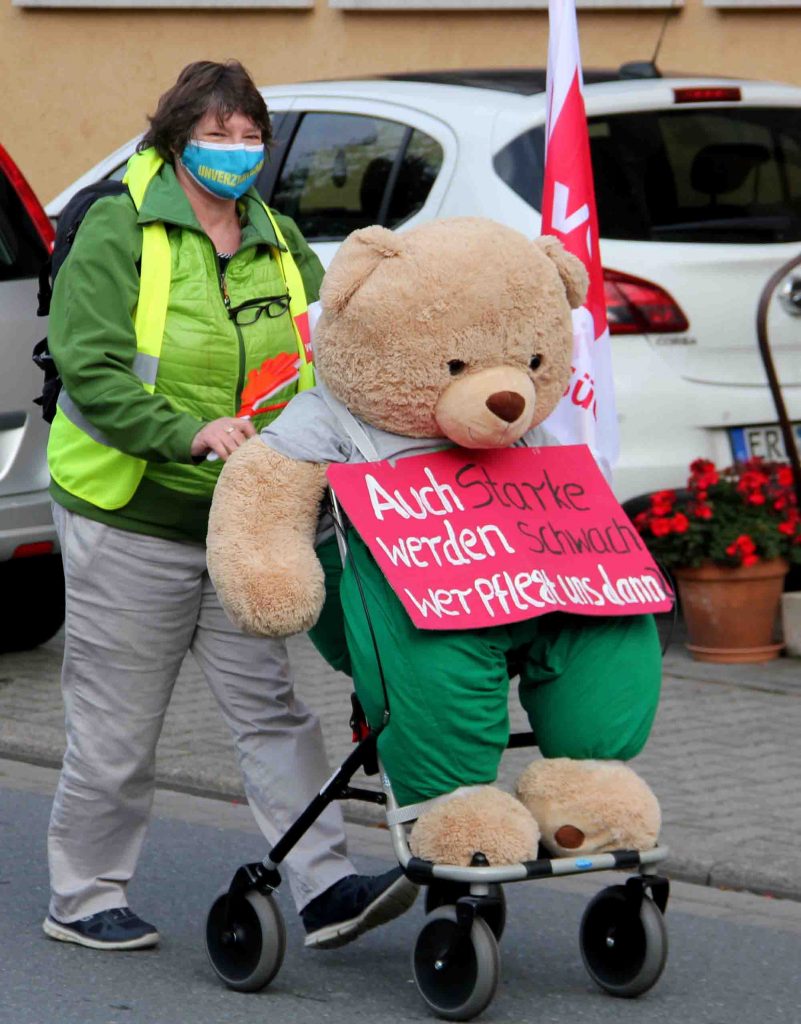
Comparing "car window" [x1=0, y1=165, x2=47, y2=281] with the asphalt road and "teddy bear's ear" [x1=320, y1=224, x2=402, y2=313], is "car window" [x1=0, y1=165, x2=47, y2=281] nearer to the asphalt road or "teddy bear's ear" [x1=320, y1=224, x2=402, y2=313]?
the asphalt road

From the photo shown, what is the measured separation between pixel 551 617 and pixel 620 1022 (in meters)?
0.80

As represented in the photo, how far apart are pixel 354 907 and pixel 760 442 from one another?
359 centimetres

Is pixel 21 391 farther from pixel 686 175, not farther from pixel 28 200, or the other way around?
pixel 686 175

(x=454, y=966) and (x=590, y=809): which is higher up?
(x=590, y=809)

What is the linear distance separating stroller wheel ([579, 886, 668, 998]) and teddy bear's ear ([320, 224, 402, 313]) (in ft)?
4.09

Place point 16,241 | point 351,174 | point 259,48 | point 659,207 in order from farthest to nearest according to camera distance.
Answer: point 259,48, point 351,174, point 16,241, point 659,207

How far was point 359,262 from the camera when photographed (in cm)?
408

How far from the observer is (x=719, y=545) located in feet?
24.6

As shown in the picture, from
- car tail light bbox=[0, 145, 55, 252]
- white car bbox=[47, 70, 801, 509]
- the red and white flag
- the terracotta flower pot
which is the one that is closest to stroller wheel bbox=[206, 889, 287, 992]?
the red and white flag

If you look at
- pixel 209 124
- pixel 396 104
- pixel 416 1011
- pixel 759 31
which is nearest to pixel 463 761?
pixel 416 1011

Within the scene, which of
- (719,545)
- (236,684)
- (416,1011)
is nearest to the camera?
(416,1011)

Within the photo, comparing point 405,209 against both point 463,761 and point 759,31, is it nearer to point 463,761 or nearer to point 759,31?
point 463,761

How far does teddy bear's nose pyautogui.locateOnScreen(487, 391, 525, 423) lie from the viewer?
4023 mm

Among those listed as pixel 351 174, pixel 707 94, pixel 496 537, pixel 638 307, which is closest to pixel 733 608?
pixel 638 307
